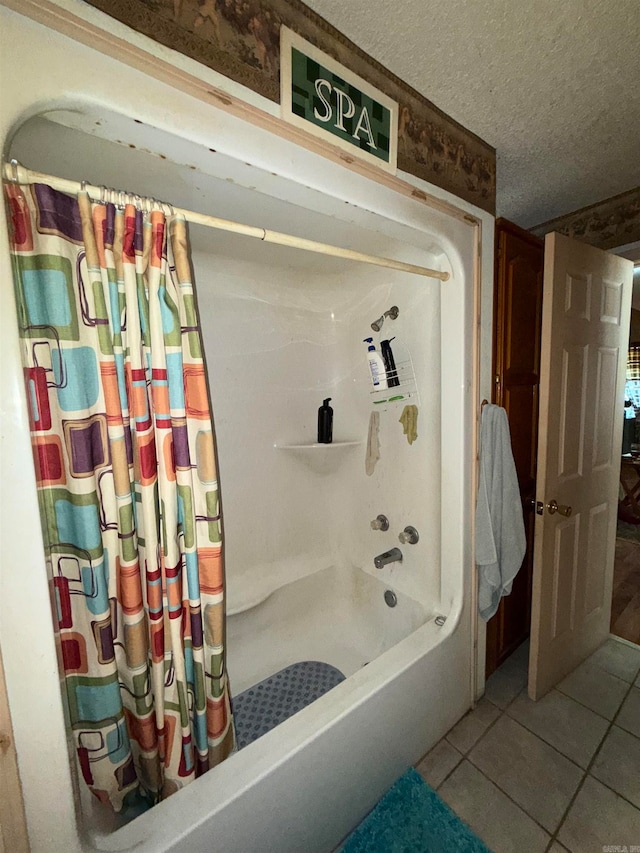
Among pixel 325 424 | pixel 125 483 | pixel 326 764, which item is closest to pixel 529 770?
pixel 326 764

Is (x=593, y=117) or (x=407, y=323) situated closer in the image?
(x=593, y=117)

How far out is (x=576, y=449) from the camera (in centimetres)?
161

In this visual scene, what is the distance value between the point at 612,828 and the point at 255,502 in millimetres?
1721

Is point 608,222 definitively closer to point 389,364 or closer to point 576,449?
point 576,449

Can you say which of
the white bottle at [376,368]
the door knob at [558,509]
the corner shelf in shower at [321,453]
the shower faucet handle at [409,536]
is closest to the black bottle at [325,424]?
the corner shelf in shower at [321,453]

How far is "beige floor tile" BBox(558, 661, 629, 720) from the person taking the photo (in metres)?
1.57

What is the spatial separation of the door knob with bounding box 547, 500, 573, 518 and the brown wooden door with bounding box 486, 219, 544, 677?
0.22 meters

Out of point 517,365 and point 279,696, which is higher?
point 517,365

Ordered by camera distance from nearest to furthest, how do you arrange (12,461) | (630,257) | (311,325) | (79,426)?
(12,461)
(79,426)
(630,257)
(311,325)

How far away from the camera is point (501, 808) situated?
1.21 meters

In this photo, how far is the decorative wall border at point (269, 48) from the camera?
2.43 ft

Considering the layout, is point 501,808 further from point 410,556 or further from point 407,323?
point 407,323

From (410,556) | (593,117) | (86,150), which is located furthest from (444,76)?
(410,556)

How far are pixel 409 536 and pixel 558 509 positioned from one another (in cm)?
64
